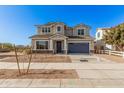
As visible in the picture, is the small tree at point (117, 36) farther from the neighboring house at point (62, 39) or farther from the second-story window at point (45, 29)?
the second-story window at point (45, 29)

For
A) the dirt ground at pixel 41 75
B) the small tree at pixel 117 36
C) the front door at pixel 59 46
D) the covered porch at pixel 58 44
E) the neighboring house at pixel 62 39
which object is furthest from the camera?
the front door at pixel 59 46

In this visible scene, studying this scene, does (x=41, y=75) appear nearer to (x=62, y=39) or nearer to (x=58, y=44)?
(x=62, y=39)

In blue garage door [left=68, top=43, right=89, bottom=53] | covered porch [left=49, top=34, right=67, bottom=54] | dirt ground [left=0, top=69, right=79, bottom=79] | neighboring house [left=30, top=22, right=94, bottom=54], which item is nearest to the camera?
dirt ground [left=0, top=69, right=79, bottom=79]

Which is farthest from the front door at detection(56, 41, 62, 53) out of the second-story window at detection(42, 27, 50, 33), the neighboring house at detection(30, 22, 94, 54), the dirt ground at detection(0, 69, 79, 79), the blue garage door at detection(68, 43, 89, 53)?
the dirt ground at detection(0, 69, 79, 79)

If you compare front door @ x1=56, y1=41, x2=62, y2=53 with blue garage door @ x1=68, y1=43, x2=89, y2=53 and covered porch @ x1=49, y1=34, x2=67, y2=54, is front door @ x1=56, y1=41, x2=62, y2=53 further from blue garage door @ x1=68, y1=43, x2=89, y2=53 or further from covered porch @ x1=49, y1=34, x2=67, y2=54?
blue garage door @ x1=68, y1=43, x2=89, y2=53

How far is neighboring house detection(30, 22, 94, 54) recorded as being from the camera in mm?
28141

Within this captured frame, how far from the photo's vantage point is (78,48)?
3055 cm

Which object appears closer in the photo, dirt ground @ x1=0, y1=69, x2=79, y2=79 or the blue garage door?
dirt ground @ x1=0, y1=69, x2=79, y2=79

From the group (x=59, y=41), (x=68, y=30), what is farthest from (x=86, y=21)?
(x=59, y=41)

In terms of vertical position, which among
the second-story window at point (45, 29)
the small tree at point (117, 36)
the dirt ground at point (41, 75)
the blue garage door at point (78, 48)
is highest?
the second-story window at point (45, 29)

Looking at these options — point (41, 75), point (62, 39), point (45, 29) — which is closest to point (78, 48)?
point (62, 39)

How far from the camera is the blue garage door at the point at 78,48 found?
99.0ft

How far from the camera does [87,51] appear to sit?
100 ft

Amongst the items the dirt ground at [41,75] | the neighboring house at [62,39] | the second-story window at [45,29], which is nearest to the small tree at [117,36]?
the neighboring house at [62,39]
